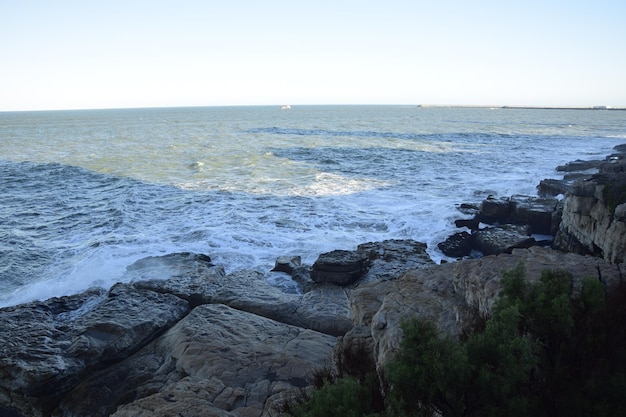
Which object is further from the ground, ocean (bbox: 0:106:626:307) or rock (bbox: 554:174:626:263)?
rock (bbox: 554:174:626:263)

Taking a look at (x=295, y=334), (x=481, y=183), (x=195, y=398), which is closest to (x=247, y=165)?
(x=481, y=183)

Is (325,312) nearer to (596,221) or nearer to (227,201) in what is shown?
(596,221)

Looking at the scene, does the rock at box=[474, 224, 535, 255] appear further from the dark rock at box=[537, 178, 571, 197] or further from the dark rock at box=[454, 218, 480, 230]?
the dark rock at box=[537, 178, 571, 197]

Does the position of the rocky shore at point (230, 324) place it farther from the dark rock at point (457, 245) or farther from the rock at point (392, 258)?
the dark rock at point (457, 245)

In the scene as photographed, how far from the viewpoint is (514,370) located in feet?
15.9

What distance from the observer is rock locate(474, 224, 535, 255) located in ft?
61.5

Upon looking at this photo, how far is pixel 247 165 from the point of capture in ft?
146

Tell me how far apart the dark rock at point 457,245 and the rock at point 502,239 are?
0.43 metres

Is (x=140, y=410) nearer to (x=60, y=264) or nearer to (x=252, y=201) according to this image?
(x=60, y=264)

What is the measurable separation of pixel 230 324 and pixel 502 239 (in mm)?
13057

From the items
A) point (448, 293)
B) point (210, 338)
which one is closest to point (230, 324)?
point (210, 338)

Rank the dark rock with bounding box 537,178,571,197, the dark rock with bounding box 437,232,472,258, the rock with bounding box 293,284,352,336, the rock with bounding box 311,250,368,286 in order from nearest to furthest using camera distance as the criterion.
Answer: the rock with bounding box 293,284,352,336, the rock with bounding box 311,250,368,286, the dark rock with bounding box 437,232,472,258, the dark rock with bounding box 537,178,571,197

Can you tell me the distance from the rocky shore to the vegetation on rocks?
1619 millimetres

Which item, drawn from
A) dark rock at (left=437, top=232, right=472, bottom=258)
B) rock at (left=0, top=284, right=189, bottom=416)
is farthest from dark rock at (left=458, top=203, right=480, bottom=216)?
rock at (left=0, top=284, right=189, bottom=416)
